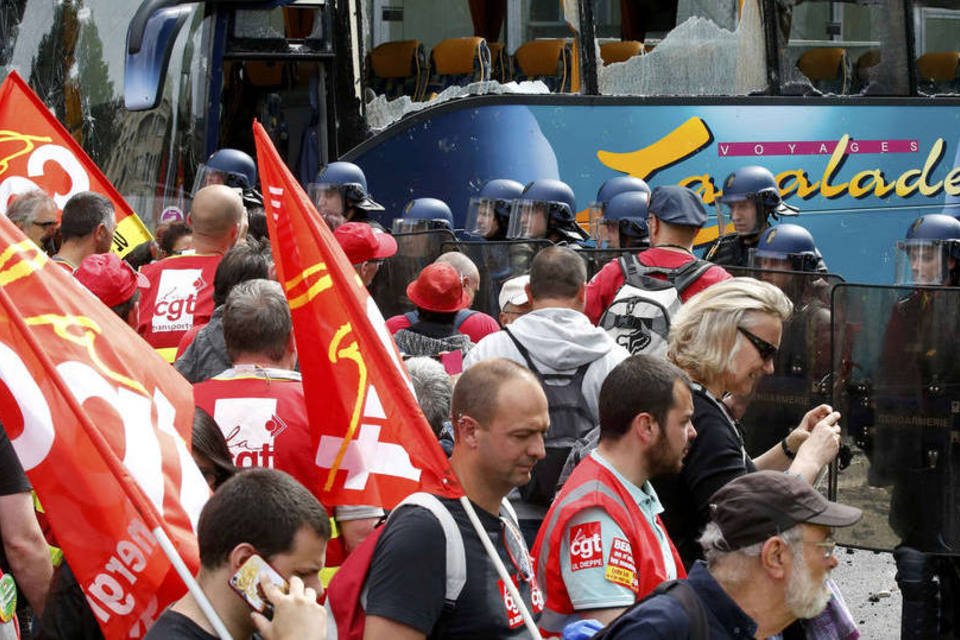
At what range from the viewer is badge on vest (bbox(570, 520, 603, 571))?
15.3 feet

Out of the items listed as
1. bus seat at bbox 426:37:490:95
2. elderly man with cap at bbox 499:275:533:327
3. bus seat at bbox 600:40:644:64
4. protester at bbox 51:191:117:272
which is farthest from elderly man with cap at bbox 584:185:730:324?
bus seat at bbox 600:40:644:64

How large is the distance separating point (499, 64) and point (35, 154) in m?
5.17

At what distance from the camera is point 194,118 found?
12508 millimetres

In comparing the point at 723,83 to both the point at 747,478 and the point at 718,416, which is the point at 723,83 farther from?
the point at 747,478

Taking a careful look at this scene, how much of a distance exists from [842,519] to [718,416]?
1.43 meters

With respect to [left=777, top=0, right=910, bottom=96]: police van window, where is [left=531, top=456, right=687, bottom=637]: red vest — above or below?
below

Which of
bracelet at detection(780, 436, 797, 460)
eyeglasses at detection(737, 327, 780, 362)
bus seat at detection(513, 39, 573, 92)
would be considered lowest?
bracelet at detection(780, 436, 797, 460)

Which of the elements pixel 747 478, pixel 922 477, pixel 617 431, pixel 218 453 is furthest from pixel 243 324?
pixel 922 477

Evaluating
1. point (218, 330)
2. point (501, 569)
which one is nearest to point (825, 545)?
point (501, 569)

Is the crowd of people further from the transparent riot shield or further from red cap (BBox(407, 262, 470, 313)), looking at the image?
the transparent riot shield

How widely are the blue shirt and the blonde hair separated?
1.72 meters

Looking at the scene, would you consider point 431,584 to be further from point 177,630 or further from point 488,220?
point 488,220

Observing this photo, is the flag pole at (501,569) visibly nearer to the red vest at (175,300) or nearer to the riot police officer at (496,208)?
the red vest at (175,300)

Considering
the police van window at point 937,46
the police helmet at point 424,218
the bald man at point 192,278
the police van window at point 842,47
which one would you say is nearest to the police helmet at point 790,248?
the police helmet at point 424,218
